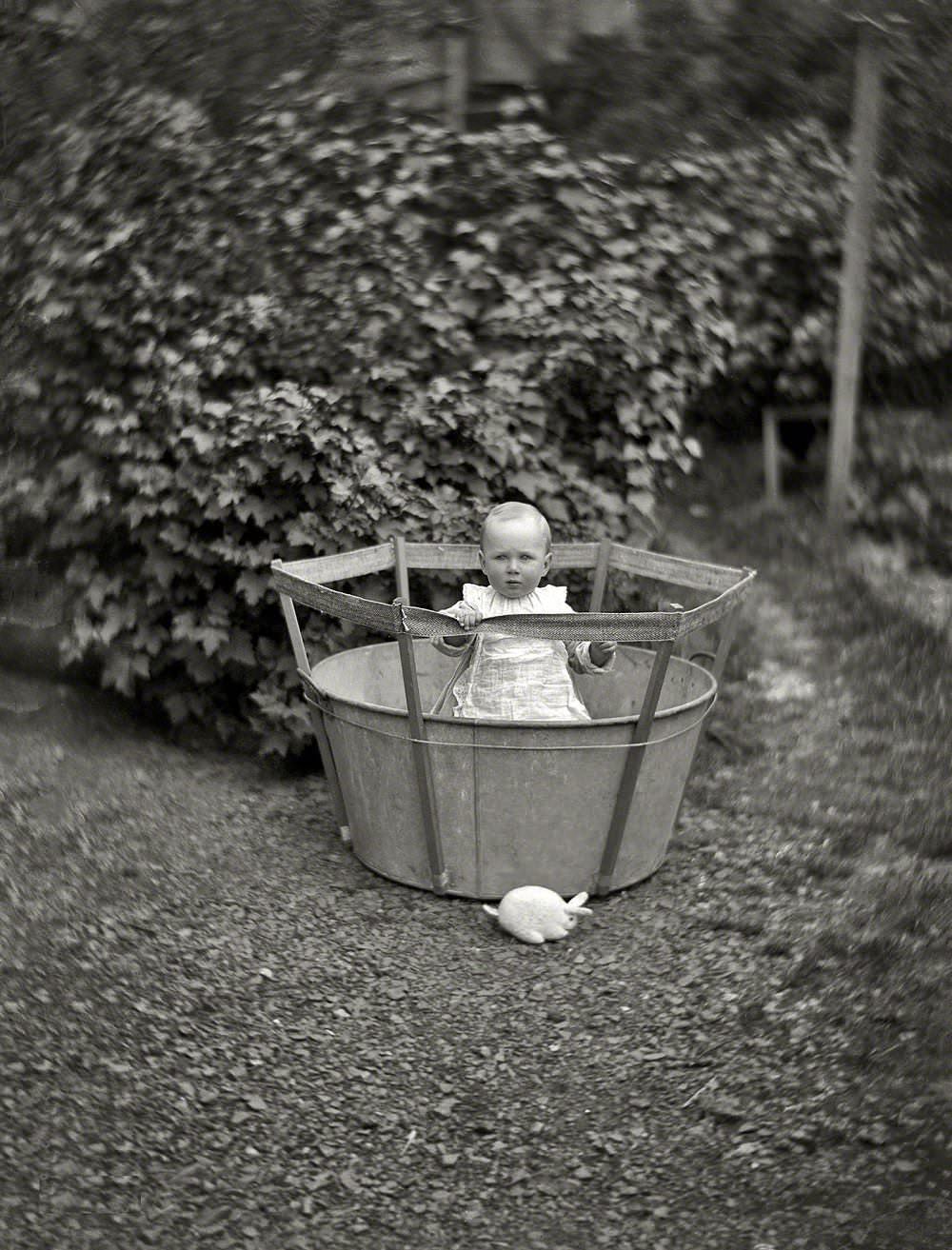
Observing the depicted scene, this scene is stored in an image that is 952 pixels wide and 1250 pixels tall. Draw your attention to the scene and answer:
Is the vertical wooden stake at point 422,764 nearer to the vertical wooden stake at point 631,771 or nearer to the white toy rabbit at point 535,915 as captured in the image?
the white toy rabbit at point 535,915

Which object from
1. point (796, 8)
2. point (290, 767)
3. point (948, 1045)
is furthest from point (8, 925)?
point (796, 8)

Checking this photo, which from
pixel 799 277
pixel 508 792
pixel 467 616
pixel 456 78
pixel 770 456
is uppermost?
pixel 456 78

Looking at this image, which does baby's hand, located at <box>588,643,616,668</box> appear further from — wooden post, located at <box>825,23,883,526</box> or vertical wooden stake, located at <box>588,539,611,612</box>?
wooden post, located at <box>825,23,883,526</box>

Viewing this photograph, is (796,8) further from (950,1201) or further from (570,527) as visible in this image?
(950,1201)

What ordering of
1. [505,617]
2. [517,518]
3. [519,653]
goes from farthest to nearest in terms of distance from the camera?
[519,653], [517,518], [505,617]

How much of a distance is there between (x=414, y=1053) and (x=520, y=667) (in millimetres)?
1110

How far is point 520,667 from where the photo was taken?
362 cm

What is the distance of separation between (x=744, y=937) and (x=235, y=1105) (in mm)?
1307

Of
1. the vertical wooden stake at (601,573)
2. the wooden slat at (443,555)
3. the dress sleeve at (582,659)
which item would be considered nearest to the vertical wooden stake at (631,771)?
the dress sleeve at (582,659)

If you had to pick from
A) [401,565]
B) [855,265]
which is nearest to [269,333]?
[401,565]

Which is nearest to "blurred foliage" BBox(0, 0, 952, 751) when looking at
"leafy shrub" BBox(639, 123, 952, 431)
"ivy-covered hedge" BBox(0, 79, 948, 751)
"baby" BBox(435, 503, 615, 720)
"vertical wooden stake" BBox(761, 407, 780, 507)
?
"ivy-covered hedge" BBox(0, 79, 948, 751)

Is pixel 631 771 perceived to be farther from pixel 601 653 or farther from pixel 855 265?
pixel 855 265

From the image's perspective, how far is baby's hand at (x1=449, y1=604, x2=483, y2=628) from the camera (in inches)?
128

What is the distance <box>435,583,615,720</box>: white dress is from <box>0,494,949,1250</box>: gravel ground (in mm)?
514
